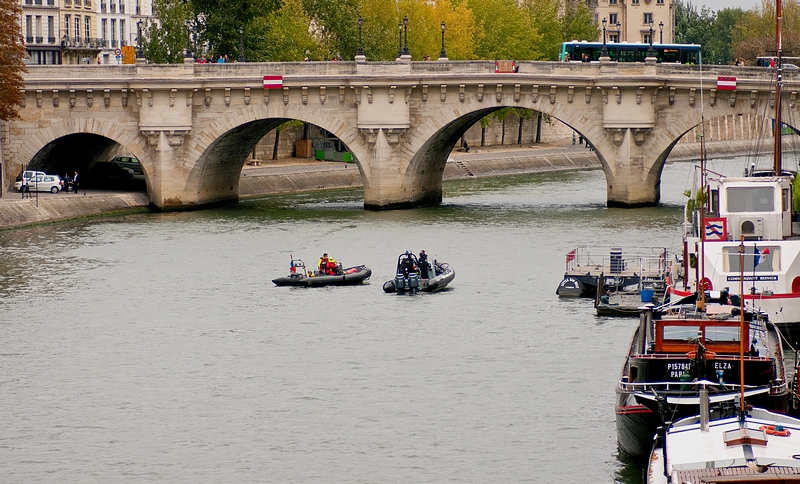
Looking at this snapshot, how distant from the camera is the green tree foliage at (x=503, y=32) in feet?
474

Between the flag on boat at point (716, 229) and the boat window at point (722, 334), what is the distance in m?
13.9

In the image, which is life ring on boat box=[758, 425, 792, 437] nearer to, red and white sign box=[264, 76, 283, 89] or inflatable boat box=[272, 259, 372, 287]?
inflatable boat box=[272, 259, 372, 287]

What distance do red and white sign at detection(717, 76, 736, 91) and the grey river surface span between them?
7874 millimetres

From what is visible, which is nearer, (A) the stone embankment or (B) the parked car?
(A) the stone embankment

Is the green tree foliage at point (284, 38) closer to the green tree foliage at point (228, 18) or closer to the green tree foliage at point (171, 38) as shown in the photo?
the green tree foliage at point (228, 18)

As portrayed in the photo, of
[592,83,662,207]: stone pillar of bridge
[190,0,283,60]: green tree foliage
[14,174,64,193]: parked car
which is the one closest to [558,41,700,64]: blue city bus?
[190,0,283,60]: green tree foliage

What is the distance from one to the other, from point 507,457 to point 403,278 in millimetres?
25026

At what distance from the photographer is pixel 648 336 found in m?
44.6

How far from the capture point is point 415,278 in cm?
6662

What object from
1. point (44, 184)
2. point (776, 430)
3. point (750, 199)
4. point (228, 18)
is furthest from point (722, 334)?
point (228, 18)

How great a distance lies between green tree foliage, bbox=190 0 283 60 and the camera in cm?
11525

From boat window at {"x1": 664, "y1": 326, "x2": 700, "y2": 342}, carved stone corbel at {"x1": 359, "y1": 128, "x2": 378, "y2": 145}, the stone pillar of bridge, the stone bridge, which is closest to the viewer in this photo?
boat window at {"x1": 664, "y1": 326, "x2": 700, "y2": 342}

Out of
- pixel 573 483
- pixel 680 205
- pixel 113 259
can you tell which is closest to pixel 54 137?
pixel 113 259

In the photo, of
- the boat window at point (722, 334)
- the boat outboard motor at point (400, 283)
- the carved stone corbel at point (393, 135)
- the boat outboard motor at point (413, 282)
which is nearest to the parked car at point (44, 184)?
the carved stone corbel at point (393, 135)
